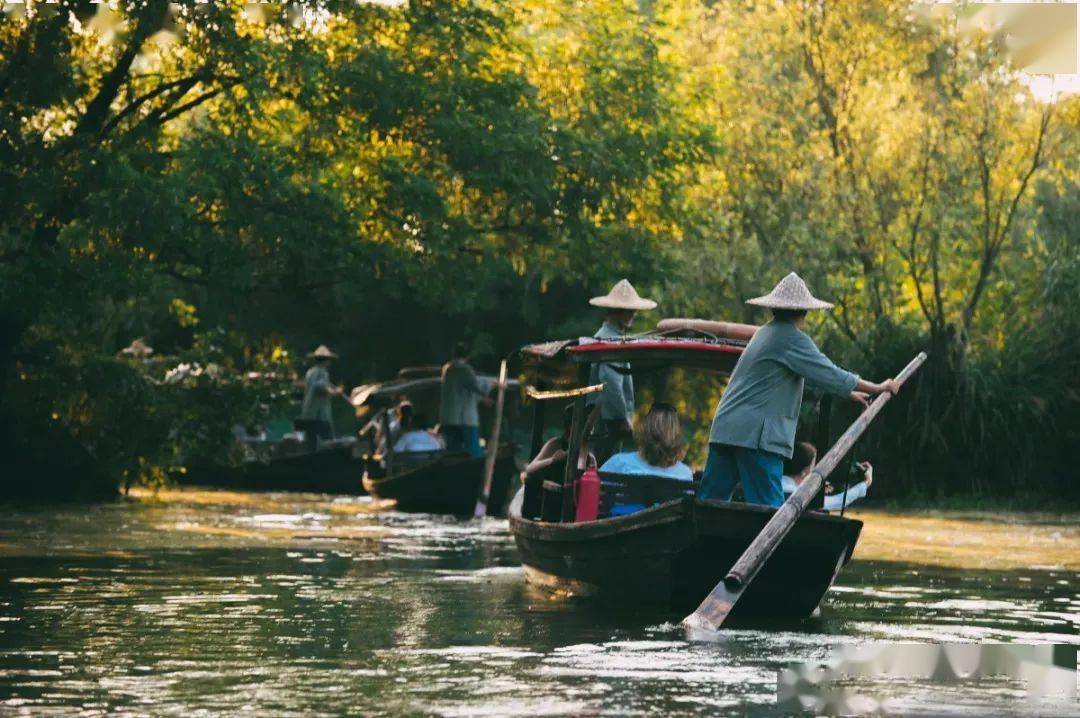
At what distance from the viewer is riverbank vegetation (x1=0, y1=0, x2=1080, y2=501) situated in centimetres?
2431

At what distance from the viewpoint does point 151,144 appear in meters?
25.8

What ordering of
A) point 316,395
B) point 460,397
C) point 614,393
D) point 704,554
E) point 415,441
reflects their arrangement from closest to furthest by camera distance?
point 704,554 < point 614,393 < point 460,397 < point 415,441 < point 316,395

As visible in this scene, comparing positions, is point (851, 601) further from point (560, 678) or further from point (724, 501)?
point (560, 678)

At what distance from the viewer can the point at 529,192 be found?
92.9ft

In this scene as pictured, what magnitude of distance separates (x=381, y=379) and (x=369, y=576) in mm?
35012

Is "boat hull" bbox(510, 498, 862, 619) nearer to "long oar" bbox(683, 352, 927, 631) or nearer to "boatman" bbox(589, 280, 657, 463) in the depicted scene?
"long oar" bbox(683, 352, 927, 631)

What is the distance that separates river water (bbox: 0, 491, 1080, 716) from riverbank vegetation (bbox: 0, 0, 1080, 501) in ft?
18.0

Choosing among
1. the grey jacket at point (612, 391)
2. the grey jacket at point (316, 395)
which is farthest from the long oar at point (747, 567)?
the grey jacket at point (316, 395)

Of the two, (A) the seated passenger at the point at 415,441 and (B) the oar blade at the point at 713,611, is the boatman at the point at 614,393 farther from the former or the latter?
(A) the seated passenger at the point at 415,441

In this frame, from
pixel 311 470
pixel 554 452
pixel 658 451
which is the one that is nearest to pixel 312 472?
pixel 311 470

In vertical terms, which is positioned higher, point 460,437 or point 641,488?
point 460,437

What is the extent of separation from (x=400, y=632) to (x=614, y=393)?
3.76 m

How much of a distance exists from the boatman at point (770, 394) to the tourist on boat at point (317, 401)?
1917 centimetres

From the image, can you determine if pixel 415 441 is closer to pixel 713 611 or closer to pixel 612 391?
pixel 612 391
